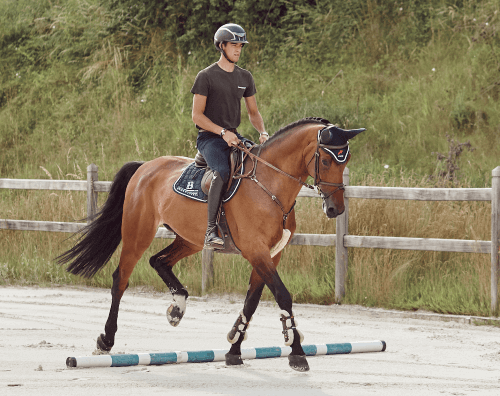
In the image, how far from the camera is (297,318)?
960 cm

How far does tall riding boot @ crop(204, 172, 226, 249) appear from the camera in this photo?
7.09m

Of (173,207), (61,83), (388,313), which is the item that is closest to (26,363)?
(173,207)

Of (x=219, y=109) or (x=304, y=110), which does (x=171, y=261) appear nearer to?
(x=219, y=109)

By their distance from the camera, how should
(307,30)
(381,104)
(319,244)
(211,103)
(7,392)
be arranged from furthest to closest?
(307,30) → (381,104) → (319,244) → (211,103) → (7,392)

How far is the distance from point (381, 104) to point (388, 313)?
23.9 feet

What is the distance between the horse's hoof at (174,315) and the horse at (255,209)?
10 millimetres

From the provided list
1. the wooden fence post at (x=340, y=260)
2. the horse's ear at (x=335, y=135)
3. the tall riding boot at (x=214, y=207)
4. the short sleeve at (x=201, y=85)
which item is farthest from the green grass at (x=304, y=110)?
the short sleeve at (x=201, y=85)

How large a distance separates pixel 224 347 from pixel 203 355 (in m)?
1.09

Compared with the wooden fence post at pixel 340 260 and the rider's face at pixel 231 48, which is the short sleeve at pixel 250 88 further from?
the wooden fence post at pixel 340 260

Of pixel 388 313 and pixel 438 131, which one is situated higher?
pixel 438 131

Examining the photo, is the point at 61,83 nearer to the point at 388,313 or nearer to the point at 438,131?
the point at 438,131

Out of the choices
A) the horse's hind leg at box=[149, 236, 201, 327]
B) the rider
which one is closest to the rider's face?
the rider

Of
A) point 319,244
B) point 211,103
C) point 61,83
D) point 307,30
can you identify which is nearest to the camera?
point 211,103

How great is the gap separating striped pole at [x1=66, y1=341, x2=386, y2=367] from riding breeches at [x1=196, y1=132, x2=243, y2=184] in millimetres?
1573
